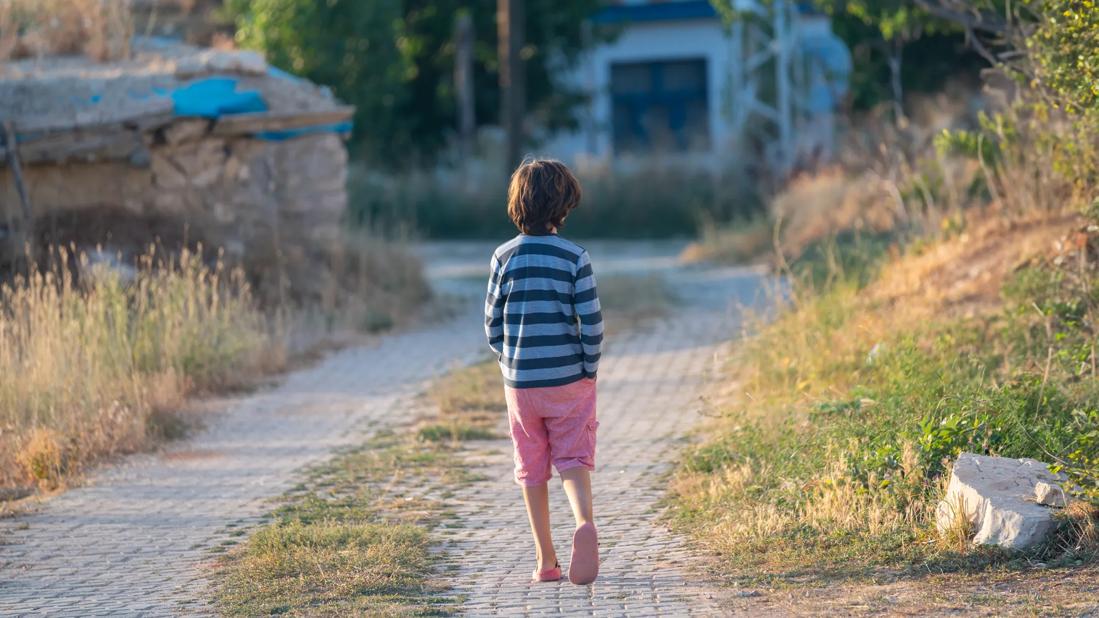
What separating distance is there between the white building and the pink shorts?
1537 cm

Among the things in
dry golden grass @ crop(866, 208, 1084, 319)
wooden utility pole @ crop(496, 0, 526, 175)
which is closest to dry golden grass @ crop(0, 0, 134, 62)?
dry golden grass @ crop(866, 208, 1084, 319)

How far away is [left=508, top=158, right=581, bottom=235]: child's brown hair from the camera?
5.24m

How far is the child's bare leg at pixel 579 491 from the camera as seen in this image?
206 inches

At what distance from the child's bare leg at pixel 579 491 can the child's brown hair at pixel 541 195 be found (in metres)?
0.94

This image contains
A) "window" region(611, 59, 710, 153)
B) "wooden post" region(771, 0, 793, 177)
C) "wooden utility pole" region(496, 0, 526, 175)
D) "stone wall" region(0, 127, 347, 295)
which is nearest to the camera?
"stone wall" region(0, 127, 347, 295)

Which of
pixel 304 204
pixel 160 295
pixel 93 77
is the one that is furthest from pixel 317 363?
pixel 93 77

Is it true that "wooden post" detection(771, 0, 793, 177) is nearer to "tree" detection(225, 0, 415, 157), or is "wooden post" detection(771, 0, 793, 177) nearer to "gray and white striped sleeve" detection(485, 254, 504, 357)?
"tree" detection(225, 0, 415, 157)

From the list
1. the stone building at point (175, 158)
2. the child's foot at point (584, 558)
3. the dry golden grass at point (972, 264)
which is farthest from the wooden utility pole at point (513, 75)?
the child's foot at point (584, 558)

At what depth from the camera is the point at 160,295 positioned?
9680 mm

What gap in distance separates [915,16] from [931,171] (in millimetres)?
2093

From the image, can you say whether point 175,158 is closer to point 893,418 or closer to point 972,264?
point 972,264

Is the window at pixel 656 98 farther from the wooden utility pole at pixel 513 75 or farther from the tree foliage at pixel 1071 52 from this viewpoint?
the tree foliage at pixel 1071 52

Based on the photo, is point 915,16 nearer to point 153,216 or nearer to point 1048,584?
point 153,216

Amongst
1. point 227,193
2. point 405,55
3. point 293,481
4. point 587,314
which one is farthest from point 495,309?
point 405,55
